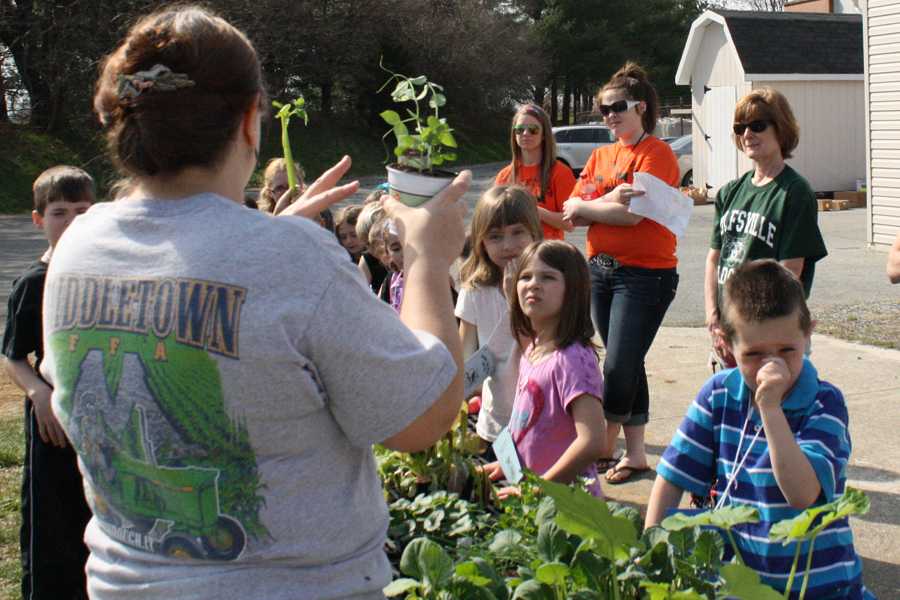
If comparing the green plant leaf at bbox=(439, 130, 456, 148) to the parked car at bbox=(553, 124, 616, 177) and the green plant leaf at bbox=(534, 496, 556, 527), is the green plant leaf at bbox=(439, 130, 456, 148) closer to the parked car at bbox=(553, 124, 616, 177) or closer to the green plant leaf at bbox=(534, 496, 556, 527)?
the green plant leaf at bbox=(534, 496, 556, 527)

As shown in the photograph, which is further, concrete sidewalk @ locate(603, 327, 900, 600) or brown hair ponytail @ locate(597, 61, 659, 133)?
brown hair ponytail @ locate(597, 61, 659, 133)

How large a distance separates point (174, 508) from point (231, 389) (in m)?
0.21

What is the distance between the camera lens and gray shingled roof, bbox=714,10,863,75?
22.5 m

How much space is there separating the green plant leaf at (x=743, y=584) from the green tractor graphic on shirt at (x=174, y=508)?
87 cm

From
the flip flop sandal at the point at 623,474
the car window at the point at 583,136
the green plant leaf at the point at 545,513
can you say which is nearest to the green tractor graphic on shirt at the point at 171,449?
the green plant leaf at the point at 545,513

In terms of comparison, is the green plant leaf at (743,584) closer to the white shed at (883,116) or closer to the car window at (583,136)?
the white shed at (883,116)

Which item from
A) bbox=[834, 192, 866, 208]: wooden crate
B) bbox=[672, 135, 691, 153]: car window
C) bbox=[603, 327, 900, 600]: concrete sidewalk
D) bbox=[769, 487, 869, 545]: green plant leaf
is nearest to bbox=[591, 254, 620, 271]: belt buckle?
bbox=[603, 327, 900, 600]: concrete sidewalk

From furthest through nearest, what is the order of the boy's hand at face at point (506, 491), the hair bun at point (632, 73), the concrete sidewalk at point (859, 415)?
the hair bun at point (632, 73) < the concrete sidewalk at point (859, 415) < the boy's hand at face at point (506, 491)

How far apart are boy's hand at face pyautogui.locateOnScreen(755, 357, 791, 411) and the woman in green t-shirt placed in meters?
1.76

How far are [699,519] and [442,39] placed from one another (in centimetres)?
3710

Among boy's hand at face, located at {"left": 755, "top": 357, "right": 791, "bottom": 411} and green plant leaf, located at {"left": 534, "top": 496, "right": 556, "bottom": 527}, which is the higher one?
boy's hand at face, located at {"left": 755, "top": 357, "right": 791, "bottom": 411}

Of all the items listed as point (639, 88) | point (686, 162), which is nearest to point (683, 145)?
point (686, 162)

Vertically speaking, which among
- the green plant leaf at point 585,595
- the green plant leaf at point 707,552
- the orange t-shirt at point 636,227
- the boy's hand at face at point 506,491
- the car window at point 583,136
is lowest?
the boy's hand at face at point 506,491

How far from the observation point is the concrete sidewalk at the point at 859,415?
403cm
